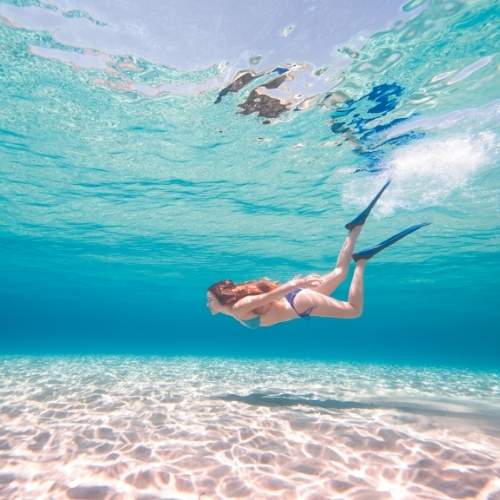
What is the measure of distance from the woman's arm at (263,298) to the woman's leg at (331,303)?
679mm

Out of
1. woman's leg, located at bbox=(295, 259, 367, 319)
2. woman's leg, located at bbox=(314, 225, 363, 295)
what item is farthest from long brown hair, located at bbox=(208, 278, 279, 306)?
woman's leg, located at bbox=(314, 225, 363, 295)

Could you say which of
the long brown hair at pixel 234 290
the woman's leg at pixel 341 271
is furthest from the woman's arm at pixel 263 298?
the woman's leg at pixel 341 271

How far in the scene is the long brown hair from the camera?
6789 millimetres

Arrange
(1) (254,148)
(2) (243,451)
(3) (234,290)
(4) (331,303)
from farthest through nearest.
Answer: (1) (254,148)
(4) (331,303)
(3) (234,290)
(2) (243,451)

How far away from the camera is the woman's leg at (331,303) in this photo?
6.93 meters

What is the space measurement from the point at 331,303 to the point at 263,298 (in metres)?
1.73

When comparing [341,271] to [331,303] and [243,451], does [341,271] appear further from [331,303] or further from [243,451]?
[243,451]

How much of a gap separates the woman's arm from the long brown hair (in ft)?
0.86

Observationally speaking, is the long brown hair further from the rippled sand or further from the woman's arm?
the rippled sand

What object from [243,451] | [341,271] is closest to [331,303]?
[341,271]

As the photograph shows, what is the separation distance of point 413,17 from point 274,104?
4213mm

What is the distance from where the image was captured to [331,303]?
275 inches

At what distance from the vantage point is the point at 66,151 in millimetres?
13438

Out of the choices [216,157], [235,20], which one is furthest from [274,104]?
[216,157]
